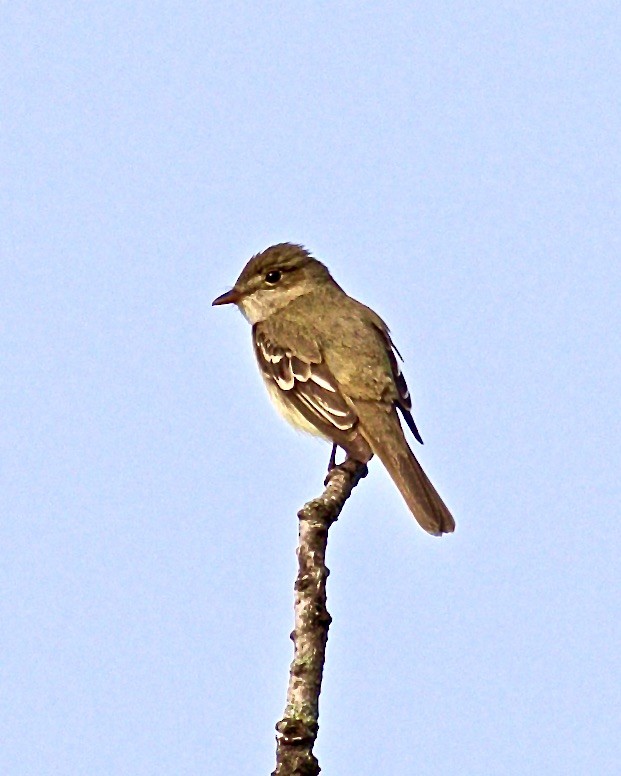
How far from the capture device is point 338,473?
798cm

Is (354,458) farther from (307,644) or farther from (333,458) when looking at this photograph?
(307,644)

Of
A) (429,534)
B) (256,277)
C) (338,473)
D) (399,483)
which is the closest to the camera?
(338,473)

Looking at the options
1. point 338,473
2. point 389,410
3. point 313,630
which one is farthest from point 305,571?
point 389,410

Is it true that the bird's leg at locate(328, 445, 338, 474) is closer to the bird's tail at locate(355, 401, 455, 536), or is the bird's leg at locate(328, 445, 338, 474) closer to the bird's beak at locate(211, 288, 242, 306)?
the bird's tail at locate(355, 401, 455, 536)

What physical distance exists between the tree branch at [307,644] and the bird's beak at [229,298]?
5337 millimetres

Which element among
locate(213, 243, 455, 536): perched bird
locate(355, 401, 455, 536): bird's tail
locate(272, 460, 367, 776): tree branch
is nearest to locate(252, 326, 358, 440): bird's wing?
locate(213, 243, 455, 536): perched bird

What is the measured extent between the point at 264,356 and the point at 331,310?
69 centimetres

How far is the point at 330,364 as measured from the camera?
10414 mm

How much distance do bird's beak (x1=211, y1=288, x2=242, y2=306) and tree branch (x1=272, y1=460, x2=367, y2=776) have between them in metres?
5.34

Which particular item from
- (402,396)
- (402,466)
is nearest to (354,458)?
(402,466)

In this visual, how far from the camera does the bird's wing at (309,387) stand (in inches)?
392

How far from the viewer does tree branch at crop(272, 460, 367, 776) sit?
462 cm

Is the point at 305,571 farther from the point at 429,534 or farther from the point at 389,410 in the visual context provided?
the point at 389,410

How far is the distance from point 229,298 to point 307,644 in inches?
275
